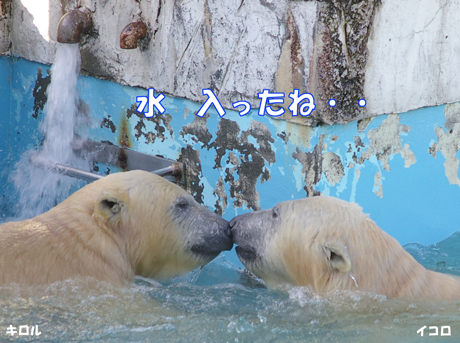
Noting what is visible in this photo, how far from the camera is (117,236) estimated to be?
161 inches

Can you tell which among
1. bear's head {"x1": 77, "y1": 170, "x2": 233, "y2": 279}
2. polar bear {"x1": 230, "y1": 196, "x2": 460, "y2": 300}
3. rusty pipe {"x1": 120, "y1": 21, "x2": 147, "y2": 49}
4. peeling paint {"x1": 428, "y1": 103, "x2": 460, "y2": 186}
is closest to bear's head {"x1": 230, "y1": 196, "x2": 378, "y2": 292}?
polar bear {"x1": 230, "y1": 196, "x2": 460, "y2": 300}

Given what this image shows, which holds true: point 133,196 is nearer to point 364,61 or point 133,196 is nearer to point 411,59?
point 364,61

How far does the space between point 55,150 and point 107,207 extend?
7.53ft

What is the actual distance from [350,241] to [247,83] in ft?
4.78

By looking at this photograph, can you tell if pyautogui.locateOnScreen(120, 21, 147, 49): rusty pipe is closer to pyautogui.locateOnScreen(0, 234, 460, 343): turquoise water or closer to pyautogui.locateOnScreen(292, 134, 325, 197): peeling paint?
pyautogui.locateOnScreen(292, 134, 325, 197): peeling paint

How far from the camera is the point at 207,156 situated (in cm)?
510

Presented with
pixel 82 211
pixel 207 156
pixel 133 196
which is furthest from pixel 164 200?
pixel 207 156

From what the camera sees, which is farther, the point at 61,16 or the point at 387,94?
the point at 61,16

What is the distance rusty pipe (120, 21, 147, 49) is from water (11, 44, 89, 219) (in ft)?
2.66

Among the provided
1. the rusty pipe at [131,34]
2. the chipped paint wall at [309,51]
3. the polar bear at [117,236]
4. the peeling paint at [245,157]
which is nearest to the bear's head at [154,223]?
the polar bear at [117,236]

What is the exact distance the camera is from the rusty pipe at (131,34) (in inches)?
201

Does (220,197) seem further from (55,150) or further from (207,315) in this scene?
(55,150)

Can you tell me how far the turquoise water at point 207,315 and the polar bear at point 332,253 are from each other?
0.28 feet

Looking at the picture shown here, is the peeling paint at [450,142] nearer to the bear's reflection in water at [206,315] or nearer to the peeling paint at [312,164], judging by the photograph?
the peeling paint at [312,164]
